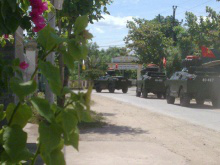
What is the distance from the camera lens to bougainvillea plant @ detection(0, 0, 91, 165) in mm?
1161

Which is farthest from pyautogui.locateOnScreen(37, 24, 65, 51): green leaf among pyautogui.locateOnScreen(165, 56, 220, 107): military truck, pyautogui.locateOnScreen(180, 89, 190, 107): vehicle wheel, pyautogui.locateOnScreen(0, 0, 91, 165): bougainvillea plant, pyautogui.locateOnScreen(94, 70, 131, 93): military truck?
pyautogui.locateOnScreen(94, 70, 131, 93): military truck

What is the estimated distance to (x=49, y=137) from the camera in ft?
3.77

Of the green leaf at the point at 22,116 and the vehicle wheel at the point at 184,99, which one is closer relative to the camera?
the green leaf at the point at 22,116

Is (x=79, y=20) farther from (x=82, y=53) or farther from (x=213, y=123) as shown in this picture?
(x=213, y=123)

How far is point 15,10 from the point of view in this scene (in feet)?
4.73

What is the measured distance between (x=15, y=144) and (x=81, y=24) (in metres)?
0.42

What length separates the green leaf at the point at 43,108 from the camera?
113 centimetres

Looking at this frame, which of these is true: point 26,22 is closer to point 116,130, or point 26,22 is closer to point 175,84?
point 116,130

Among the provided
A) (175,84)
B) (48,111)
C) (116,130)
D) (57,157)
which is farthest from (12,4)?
(175,84)

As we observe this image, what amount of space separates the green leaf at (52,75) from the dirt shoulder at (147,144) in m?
5.78

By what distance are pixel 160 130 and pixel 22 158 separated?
10.6 m

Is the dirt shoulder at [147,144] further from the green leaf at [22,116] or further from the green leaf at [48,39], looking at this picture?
the green leaf at [48,39]

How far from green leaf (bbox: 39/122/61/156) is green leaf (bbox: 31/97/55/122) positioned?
0.09ft

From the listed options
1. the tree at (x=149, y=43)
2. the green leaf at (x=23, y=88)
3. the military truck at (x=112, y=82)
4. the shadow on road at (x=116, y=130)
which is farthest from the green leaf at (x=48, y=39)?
the tree at (x=149, y=43)
